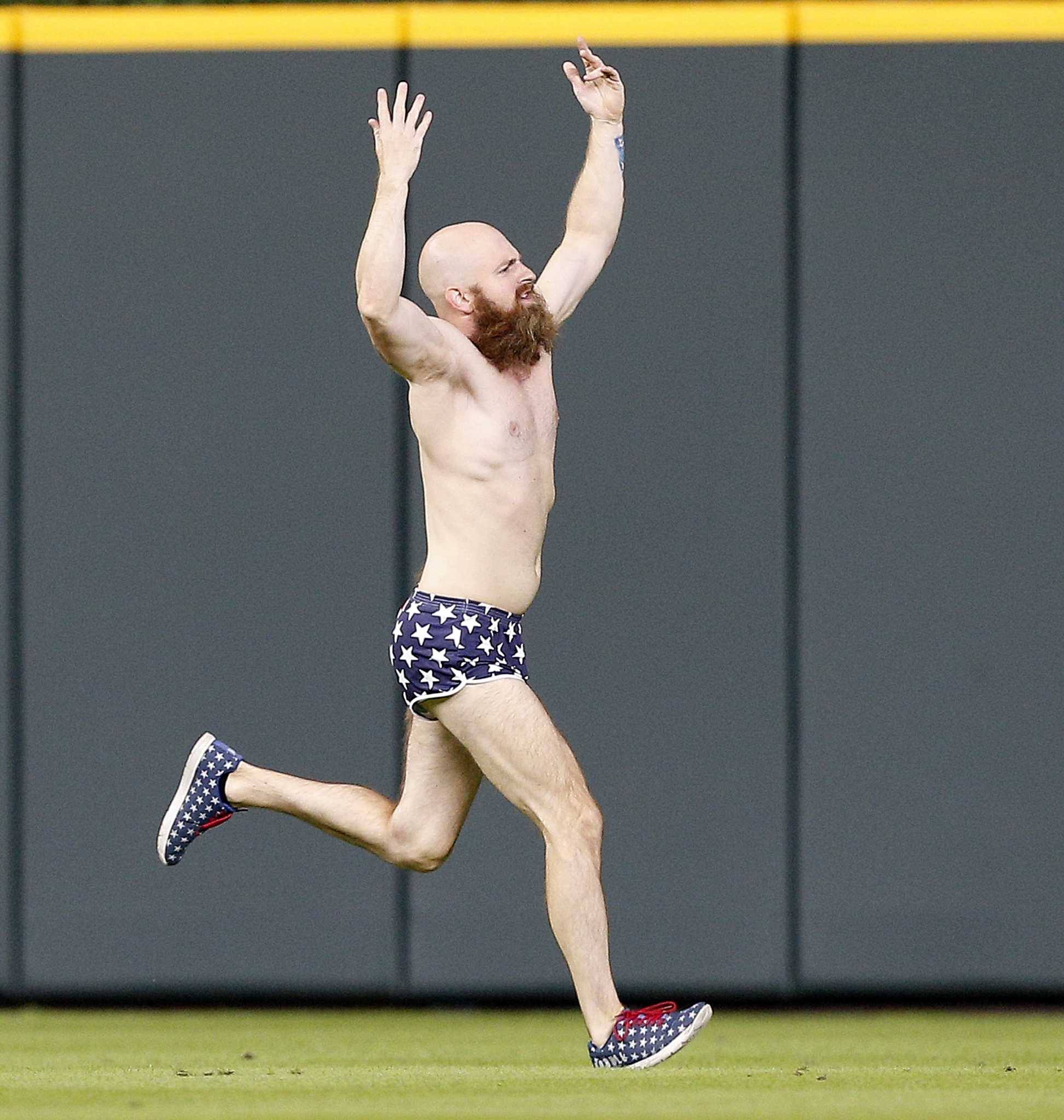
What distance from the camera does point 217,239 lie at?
6875 mm

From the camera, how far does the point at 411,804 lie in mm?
5047

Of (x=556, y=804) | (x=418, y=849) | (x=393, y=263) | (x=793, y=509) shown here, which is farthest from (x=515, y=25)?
(x=556, y=804)

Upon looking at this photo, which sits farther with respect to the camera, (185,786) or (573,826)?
(185,786)

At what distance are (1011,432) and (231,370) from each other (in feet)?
7.99

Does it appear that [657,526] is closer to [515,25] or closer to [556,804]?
[515,25]

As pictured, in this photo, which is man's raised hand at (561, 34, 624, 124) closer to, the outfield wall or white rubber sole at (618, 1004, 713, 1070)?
the outfield wall

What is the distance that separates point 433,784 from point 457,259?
1203 mm

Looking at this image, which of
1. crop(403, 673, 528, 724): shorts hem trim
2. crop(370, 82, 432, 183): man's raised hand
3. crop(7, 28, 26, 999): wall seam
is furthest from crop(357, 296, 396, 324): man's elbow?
crop(7, 28, 26, 999): wall seam

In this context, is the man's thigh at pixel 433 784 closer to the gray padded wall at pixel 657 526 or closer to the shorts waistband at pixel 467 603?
the shorts waistband at pixel 467 603

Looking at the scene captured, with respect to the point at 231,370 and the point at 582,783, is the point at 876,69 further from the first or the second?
the point at 582,783

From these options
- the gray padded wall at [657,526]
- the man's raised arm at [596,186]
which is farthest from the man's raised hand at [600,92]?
the gray padded wall at [657,526]

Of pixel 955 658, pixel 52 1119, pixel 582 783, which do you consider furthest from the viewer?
pixel 955 658

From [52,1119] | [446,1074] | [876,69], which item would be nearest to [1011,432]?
[876,69]

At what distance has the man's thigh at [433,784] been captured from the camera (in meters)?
5.03
